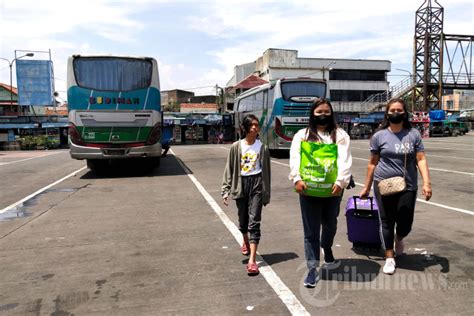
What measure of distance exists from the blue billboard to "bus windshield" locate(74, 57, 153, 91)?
3384cm

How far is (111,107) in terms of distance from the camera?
40.4 ft

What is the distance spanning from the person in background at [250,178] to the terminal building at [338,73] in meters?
52.6

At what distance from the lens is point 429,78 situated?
48.2m

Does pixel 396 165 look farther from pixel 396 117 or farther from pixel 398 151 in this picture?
pixel 396 117

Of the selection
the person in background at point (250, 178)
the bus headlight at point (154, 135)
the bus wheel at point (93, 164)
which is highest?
the bus headlight at point (154, 135)

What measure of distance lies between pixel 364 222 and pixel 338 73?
59.6 metres

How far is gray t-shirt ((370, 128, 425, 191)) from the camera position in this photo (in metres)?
4.16

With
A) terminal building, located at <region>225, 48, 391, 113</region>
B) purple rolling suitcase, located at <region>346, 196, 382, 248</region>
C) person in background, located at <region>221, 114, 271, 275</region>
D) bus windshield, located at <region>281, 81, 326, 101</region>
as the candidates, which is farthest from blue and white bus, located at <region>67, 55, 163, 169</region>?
terminal building, located at <region>225, 48, 391, 113</region>

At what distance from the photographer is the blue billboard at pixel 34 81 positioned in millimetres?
41809

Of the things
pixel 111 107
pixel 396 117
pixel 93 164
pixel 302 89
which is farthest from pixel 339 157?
pixel 302 89

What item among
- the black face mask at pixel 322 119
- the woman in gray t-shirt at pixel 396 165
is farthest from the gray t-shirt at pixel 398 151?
the black face mask at pixel 322 119

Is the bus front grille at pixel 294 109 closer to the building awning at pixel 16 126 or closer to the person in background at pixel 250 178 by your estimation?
the person in background at pixel 250 178

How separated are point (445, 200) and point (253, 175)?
5.37 metres

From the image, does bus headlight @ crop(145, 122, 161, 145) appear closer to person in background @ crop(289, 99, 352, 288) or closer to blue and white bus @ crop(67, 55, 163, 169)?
blue and white bus @ crop(67, 55, 163, 169)
